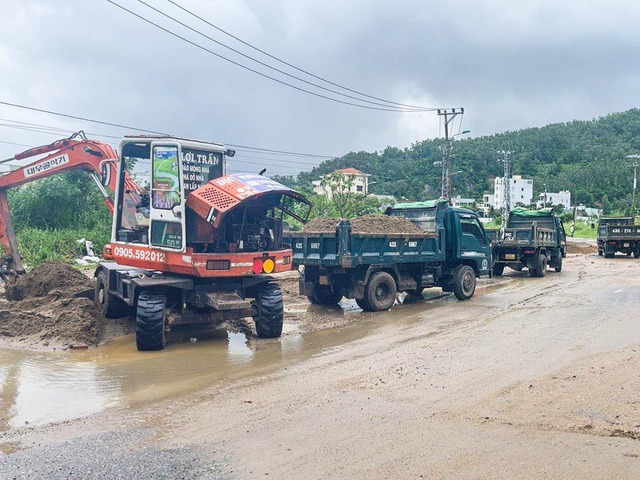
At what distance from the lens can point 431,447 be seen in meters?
5.27

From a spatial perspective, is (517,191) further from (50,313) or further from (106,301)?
(50,313)

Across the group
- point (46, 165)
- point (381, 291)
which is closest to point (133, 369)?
point (381, 291)

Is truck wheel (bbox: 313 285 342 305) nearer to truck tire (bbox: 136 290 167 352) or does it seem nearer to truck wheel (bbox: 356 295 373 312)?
truck wheel (bbox: 356 295 373 312)

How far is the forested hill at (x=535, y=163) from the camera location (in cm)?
7138

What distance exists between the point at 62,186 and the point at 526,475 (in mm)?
27097

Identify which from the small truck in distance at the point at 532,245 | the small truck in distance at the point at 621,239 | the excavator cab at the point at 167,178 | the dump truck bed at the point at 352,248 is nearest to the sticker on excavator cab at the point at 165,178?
the excavator cab at the point at 167,178

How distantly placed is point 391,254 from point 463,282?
9.05 ft

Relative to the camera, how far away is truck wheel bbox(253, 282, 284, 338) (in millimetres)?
10328

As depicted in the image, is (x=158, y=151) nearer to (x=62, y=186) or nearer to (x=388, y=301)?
(x=388, y=301)

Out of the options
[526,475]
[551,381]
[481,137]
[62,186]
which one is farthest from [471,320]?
[481,137]

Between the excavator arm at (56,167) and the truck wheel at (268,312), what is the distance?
12.7 feet

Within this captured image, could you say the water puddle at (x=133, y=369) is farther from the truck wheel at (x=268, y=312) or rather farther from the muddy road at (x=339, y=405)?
the truck wheel at (x=268, y=312)

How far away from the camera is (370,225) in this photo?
1410cm

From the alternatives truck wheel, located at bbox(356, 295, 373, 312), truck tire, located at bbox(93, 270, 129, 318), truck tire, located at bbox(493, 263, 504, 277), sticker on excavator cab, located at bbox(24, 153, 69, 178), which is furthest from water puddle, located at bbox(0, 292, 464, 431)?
truck tire, located at bbox(493, 263, 504, 277)
